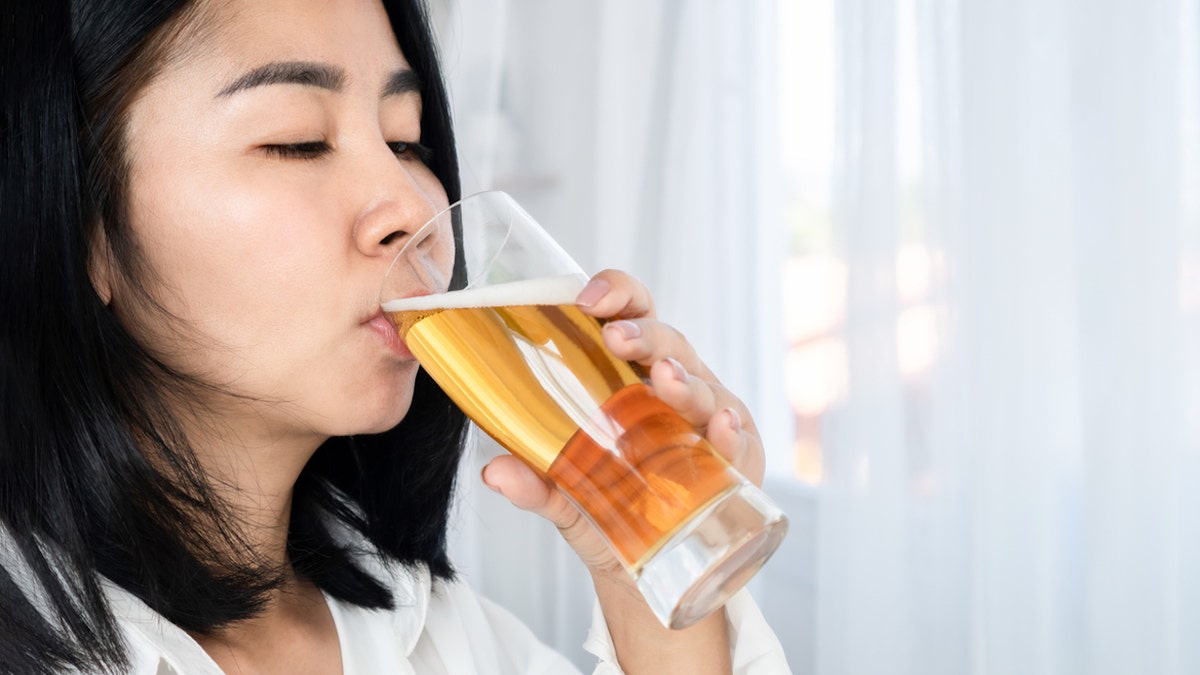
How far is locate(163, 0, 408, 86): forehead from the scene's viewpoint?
1025mm

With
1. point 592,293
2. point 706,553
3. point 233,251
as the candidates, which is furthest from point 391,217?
point 706,553

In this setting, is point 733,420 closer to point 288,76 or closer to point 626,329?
point 626,329

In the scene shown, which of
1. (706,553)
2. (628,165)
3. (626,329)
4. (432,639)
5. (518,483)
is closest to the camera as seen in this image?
(706,553)

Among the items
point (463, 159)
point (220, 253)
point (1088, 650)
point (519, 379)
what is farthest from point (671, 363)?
point (463, 159)

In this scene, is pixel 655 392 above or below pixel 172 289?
below

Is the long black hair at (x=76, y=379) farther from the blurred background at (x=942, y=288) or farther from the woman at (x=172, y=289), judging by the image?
the blurred background at (x=942, y=288)

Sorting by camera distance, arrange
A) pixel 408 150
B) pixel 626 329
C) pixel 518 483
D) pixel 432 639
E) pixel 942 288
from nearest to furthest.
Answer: pixel 626 329 < pixel 518 483 < pixel 408 150 < pixel 432 639 < pixel 942 288

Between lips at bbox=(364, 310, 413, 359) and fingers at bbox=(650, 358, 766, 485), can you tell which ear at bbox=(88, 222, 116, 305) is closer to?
lips at bbox=(364, 310, 413, 359)

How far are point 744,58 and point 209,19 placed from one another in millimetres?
1082

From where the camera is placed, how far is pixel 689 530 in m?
0.78

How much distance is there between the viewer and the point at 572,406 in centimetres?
83

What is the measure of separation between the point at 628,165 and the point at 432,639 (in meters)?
1.13

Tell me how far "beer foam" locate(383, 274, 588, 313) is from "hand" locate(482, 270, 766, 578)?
0.05 feet

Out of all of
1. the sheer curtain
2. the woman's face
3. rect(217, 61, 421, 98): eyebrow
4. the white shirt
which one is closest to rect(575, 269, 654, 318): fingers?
the woman's face
